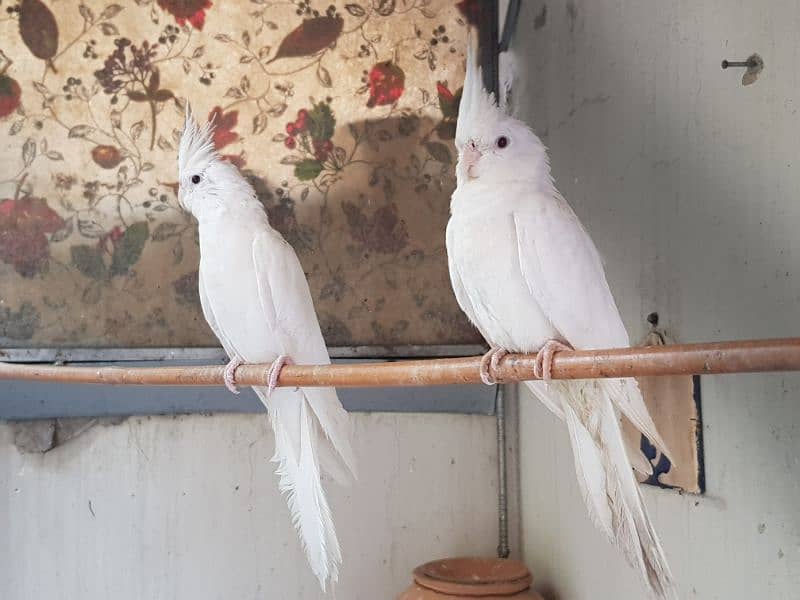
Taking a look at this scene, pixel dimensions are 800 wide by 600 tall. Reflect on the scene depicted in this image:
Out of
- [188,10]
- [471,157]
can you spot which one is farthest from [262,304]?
[188,10]

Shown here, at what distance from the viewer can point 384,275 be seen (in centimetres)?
244

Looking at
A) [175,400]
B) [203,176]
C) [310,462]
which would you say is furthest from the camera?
[175,400]

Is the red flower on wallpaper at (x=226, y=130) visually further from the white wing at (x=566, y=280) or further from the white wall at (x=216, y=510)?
the white wing at (x=566, y=280)

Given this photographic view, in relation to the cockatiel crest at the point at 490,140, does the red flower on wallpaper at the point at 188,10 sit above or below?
above

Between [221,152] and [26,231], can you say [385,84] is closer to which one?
[221,152]

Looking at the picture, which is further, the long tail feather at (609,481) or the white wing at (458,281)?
the white wing at (458,281)

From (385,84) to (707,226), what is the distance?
5.07 ft

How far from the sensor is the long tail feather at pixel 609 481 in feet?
3.46

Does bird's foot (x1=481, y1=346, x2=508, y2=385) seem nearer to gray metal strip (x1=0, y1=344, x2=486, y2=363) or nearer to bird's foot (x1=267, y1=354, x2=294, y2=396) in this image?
bird's foot (x1=267, y1=354, x2=294, y2=396)

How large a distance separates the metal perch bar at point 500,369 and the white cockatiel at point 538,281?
0.24 feet

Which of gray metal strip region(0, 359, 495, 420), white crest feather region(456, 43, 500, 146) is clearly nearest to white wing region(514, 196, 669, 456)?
white crest feather region(456, 43, 500, 146)

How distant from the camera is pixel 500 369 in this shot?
1.23m

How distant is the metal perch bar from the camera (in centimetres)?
75

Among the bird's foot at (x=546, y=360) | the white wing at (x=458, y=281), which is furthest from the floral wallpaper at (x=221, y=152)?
the bird's foot at (x=546, y=360)
